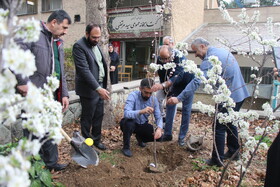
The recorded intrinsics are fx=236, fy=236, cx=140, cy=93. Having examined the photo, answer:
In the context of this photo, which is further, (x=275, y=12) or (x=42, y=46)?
(x=275, y=12)

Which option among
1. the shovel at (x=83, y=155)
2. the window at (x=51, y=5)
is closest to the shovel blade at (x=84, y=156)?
the shovel at (x=83, y=155)

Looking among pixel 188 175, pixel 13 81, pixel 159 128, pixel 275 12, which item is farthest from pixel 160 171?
pixel 275 12

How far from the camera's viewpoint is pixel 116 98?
5676mm

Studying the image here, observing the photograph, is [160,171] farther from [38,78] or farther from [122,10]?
[122,10]

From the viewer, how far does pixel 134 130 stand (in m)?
3.65

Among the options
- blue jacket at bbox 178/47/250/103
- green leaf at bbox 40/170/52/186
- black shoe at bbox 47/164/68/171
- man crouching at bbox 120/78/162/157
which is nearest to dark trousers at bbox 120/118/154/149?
man crouching at bbox 120/78/162/157

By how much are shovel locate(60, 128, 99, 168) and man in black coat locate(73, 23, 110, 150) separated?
430 mm

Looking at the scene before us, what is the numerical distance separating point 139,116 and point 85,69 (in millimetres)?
1058

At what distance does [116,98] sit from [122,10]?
10.6 meters

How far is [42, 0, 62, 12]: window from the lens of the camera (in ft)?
54.4

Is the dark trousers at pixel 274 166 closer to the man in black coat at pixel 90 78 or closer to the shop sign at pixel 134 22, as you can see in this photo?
the man in black coat at pixel 90 78

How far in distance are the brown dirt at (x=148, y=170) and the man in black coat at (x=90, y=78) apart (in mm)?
503

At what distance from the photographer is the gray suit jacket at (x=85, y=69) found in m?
3.27

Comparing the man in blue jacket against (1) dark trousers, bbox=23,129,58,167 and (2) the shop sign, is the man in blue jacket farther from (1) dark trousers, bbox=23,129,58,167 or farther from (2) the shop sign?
(2) the shop sign
